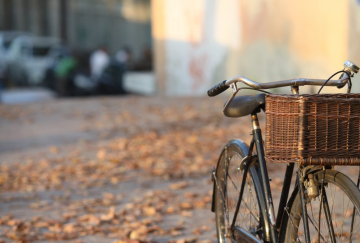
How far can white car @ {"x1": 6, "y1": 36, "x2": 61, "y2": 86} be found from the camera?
23141 millimetres

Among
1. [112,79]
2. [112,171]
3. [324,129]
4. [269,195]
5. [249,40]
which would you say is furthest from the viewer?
[112,79]

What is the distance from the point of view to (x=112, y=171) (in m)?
7.43

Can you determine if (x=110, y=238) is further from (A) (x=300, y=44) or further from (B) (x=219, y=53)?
(B) (x=219, y=53)

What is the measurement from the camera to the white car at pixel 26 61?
911 inches

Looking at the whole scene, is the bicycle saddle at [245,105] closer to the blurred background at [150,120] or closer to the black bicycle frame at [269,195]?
the black bicycle frame at [269,195]

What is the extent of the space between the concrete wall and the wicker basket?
319 inches

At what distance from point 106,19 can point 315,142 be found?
37.5 m

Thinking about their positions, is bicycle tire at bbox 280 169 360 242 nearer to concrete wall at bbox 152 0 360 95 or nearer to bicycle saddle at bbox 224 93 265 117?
bicycle saddle at bbox 224 93 265 117

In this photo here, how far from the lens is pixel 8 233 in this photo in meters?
4.72

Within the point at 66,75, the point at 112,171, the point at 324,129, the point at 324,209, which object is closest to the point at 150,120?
the point at 112,171

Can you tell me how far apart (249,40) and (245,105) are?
12.0 metres

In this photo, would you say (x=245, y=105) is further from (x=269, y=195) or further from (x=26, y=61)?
(x=26, y=61)

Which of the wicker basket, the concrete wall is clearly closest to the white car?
the concrete wall

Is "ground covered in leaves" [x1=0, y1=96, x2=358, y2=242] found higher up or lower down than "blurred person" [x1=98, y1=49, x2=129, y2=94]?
lower down
